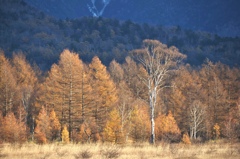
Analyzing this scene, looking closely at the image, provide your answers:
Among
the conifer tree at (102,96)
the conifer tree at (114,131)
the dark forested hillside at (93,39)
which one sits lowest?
the conifer tree at (114,131)

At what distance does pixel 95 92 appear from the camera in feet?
120

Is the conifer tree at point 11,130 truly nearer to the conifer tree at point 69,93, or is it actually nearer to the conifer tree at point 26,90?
the conifer tree at point 69,93

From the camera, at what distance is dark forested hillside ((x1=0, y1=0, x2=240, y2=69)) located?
133875 mm

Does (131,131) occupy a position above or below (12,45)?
below

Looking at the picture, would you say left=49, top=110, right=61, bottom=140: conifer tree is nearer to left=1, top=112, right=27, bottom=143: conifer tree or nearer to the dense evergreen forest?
the dense evergreen forest

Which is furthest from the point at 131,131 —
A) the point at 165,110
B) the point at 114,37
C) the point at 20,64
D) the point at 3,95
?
the point at 114,37

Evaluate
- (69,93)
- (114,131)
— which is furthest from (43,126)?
(114,131)

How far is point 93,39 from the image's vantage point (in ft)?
569

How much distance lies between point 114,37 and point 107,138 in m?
150

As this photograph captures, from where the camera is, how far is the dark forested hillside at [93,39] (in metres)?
134

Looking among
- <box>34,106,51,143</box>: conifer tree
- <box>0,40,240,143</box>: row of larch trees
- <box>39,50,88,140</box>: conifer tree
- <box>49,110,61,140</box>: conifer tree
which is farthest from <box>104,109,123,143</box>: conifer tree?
<box>34,106,51,143</box>: conifer tree

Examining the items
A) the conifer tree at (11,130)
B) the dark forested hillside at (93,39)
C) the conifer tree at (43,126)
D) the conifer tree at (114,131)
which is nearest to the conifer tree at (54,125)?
the conifer tree at (43,126)

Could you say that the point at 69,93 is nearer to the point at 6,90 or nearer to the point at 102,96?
the point at 102,96

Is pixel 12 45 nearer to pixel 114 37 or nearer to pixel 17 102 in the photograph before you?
pixel 114 37
